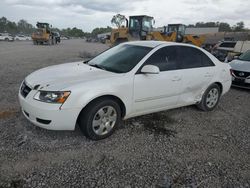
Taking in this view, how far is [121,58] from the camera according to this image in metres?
3.90

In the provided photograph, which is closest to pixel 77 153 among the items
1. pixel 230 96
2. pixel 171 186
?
pixel 171 186

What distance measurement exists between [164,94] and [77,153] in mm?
1873

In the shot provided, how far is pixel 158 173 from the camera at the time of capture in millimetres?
2664

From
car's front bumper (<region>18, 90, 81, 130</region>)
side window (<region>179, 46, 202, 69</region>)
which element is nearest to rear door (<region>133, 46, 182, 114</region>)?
side window (<region>179, 46, 202, 69</region>)

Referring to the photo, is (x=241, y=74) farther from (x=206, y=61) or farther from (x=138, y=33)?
(x=138, y=33)

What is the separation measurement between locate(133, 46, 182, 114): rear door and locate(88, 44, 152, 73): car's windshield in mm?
204

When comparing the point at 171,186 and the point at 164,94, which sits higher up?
the point at 164,94

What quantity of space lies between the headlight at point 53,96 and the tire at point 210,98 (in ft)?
10.4

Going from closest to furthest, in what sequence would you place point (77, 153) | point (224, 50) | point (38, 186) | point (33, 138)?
point (38, 186) → point (77, 153) → point (33, 138) → point (224, 50)

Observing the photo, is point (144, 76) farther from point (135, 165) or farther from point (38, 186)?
point (38, 186)

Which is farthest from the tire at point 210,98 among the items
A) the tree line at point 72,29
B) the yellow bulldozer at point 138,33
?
the tree line at point 72,29

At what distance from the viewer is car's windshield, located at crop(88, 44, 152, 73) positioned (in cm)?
361

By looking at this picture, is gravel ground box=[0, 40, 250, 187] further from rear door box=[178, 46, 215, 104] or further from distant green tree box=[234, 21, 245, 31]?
distant green tree box=[234, 21, 245, 31]

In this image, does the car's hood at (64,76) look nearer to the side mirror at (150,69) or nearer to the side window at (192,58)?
the side mirror at (150,69)
